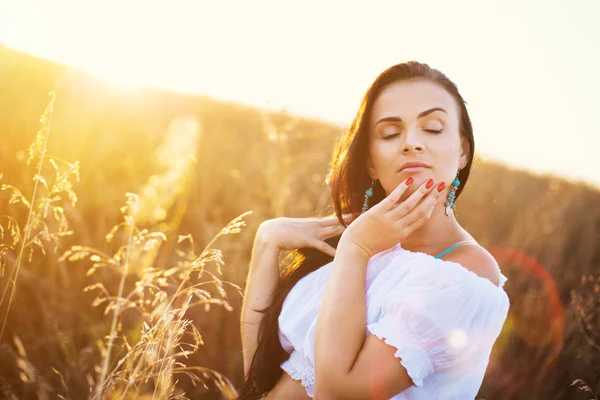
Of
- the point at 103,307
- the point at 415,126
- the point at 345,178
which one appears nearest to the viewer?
the point at 415,126

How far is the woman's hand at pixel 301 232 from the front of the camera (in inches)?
99.0

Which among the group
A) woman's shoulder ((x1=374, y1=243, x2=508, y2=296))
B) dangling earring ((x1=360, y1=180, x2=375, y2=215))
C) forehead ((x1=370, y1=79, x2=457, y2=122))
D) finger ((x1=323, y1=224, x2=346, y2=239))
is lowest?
finger ((x1=323, y1=224, x2=346, y2=239))

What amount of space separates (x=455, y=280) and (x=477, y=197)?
5.46m

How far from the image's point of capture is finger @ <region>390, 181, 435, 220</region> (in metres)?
1.96

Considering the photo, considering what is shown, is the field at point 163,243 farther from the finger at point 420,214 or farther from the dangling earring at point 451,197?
the dangling earring at point 451,197

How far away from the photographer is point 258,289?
255 centimetres

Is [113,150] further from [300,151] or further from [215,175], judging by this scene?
[300,151]

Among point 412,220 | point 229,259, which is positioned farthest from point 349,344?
point 229,259

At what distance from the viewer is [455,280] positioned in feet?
5.64

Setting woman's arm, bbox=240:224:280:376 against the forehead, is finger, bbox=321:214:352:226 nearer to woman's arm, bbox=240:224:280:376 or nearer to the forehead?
woman's arm, bbox=240:224:280:376

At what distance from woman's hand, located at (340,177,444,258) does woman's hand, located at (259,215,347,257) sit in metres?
0.55

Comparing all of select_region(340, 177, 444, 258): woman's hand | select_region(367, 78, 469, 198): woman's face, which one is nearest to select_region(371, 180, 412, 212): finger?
select_region(340, 177, 444, 258): woman's hand

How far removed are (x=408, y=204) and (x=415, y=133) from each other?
35 centimetres

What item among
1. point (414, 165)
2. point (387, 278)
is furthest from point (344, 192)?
point (387, 278)
